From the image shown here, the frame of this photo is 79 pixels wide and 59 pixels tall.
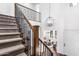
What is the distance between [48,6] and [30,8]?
10.7 inches

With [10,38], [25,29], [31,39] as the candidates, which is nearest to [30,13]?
[25,29]

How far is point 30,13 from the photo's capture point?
69.1 inches

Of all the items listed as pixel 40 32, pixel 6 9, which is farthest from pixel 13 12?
pixel 40 32

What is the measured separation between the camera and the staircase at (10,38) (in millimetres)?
1751

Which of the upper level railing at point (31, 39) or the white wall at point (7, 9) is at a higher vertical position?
the white wall at point (7, 9)

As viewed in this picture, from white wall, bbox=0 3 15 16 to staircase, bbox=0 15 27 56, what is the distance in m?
0.06

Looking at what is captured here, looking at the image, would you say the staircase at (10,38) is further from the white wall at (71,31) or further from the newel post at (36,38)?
the white wall at (71,31)

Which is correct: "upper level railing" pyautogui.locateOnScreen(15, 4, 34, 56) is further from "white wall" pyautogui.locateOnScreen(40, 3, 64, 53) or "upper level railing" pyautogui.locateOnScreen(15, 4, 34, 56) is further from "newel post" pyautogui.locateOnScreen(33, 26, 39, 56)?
"white wall" pyautogui.locateOnScreen(40, 3, 64, 53)

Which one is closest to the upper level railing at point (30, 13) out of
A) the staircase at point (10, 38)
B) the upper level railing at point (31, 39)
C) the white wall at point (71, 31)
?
the upper level railing at point (31, 39)

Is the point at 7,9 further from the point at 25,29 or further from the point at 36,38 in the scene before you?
the point at 36,38

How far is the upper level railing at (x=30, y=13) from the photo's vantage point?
1736 mm

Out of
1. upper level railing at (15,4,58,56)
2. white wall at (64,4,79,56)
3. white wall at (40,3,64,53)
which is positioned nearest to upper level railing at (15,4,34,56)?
upper level railing at (15,4,58,56)

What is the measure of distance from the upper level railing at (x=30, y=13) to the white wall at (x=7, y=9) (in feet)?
0.37

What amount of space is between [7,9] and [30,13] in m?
0.33
